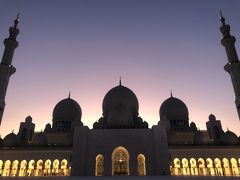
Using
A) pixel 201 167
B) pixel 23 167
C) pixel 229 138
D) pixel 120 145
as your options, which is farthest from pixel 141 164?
pixel 23 167

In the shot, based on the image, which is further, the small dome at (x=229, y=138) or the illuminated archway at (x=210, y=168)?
the small dome at (x=229, y=138)

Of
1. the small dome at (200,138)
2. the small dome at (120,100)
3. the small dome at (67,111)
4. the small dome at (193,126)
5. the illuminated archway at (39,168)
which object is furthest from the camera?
the small dome at (67,111)

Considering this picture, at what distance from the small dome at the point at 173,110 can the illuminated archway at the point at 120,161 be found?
823cm

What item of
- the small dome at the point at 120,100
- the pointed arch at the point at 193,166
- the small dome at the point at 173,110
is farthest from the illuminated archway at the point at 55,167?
the pointed arch at the point at 193,166

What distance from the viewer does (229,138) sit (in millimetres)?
25125

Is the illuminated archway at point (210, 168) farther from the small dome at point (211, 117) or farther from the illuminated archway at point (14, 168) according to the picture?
the illuminated archway at point (14, 168)

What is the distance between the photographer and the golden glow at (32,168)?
23188 millimetres

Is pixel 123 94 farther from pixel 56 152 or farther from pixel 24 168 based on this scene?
pixel 24 168

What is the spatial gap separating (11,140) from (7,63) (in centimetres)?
808

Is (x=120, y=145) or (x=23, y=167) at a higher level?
(x=120, y=145)

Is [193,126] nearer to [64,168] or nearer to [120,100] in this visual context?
[120,100]

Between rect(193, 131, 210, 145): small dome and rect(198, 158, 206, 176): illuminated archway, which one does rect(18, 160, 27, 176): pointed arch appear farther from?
rect(193, 131, 210, 145): small dome

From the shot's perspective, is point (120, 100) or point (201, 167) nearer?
point (201, 167)

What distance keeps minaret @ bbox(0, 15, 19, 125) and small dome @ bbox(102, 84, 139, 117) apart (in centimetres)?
1070
